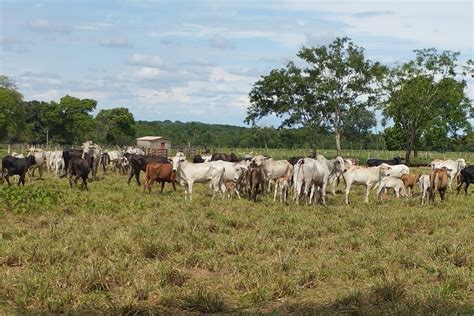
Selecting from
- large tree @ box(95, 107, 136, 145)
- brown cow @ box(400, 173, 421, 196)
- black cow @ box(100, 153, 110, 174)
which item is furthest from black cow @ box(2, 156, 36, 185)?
large tree @ box(95, 107, 136, 145)

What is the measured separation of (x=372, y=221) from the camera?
13.9 meters

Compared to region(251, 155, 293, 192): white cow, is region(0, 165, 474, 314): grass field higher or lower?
lower

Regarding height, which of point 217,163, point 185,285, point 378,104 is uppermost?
point 378,104

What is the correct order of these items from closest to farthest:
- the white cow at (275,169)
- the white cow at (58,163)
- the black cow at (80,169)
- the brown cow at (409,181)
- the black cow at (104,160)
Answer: the white cow at (275,169), the black cow at (80,169), the brown cow at (409,181), the white cow at (58,163), the black cow at (104,160)

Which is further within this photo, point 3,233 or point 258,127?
point 258,127

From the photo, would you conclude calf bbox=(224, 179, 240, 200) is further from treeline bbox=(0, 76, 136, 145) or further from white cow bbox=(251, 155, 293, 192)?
treeline bbox=(0, 76, 136, 145)

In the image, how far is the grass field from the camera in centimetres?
740

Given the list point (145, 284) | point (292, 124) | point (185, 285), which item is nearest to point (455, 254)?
point (185, 285)

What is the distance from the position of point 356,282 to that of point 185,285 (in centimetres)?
264

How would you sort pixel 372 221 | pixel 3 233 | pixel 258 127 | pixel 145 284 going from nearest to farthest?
1. pixel 145 284
2. pixel 3 233
3. pixel 372 221
4. pixel 258 127

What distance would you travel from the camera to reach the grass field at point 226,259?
7.40 meters

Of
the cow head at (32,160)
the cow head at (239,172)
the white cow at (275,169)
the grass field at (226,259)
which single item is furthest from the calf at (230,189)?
the cow head at (32,160)

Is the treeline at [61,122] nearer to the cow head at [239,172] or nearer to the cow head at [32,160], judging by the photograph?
the cow head at [32,160]

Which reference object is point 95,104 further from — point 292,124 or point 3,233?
point 3,233
